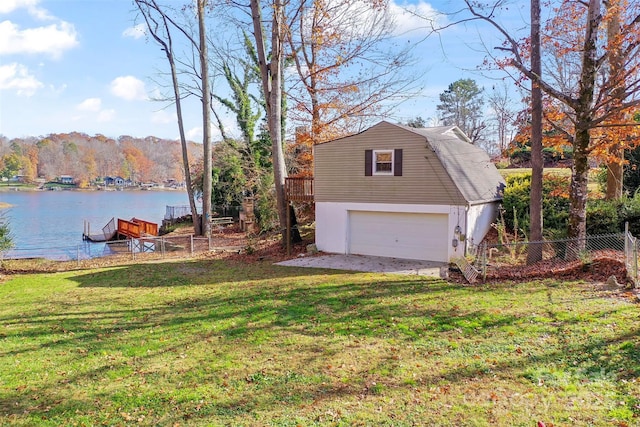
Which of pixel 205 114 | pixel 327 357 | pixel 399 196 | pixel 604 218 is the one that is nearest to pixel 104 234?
pixel 205 114

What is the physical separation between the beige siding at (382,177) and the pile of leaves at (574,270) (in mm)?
2995

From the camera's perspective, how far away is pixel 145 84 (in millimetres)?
26609

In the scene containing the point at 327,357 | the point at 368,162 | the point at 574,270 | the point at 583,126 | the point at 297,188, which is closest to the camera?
the point at 327,357

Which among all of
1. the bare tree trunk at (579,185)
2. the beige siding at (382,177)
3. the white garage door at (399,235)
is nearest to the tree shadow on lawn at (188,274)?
the white garage door at (399,235)

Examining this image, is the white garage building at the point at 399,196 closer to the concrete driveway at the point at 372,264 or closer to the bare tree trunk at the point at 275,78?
the concrete driveway at the point at 372,264

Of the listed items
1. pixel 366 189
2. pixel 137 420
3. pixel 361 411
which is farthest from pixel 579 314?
pixel 366 189

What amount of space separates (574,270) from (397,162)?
6.32 metres

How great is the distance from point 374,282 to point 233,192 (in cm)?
2176

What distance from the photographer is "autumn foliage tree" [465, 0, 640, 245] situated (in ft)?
33.6

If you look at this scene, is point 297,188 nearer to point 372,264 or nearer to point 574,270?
point 372,264

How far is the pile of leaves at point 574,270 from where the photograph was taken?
9.16m

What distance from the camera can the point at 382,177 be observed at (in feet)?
47.7

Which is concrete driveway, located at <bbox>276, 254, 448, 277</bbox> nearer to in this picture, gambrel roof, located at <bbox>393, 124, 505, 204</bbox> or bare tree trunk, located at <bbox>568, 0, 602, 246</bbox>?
gambrel roof, located at <bbox>393, 124, 505, 204</bbox>

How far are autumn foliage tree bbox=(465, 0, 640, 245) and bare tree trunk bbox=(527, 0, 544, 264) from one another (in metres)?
0.36
